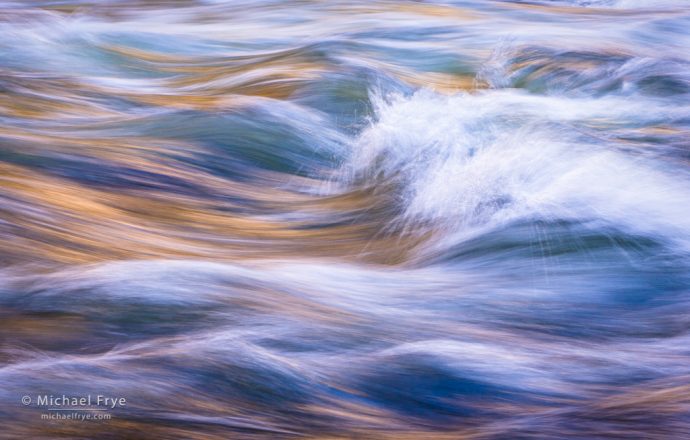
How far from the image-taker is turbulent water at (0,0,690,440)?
211cm

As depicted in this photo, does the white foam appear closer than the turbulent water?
No

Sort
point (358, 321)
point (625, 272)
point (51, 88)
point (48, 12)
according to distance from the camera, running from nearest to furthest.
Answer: point (358, 321)
point (625, 272)
point (51, 88)
point (48, 12)

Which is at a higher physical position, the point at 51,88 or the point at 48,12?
the point at 48,12

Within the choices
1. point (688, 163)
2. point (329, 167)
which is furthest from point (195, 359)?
point (688, 163)

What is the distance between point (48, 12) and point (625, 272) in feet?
16.1

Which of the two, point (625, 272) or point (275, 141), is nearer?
point (625, 272)

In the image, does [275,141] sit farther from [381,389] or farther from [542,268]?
[381,389]

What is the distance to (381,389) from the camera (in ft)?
7.15

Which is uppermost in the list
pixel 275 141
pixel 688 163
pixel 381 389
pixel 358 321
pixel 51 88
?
pixel 51 88

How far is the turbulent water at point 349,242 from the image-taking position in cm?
211

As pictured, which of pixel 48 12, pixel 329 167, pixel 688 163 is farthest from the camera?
pixel 48 12

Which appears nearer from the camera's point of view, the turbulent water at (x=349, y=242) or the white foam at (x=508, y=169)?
the turbulent water at (x=349, y=242)

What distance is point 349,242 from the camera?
3203mm

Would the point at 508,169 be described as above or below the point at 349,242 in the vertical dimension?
above
